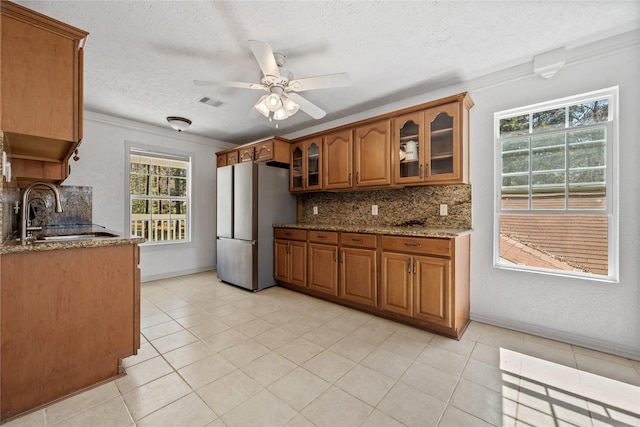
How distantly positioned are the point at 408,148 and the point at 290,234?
1.87 meters

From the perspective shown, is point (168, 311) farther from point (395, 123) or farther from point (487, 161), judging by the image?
point (487, 161)

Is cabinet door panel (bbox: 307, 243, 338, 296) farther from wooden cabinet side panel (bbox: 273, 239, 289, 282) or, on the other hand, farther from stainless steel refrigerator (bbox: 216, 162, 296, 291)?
stainless steel refrigerator (bbox: 216, 162, 296, 291)

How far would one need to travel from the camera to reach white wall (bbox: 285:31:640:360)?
2.04m

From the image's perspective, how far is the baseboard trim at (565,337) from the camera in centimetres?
206

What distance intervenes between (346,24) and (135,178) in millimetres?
3936

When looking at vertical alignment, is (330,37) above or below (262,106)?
above

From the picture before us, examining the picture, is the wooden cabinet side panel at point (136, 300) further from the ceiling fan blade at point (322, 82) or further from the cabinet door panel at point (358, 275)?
the cabinet door panel at point (358, 275)

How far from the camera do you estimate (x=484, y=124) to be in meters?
2.69

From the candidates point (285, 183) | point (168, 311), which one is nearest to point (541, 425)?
point (168, 311)

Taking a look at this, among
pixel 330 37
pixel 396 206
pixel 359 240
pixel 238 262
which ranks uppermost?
pixel 330 37

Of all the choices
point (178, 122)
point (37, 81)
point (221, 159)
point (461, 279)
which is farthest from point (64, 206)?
point (461, 279)

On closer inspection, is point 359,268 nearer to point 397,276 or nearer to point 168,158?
point 397,276

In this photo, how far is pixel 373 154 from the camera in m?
3.11

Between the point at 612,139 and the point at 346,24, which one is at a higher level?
the point at 346,24
